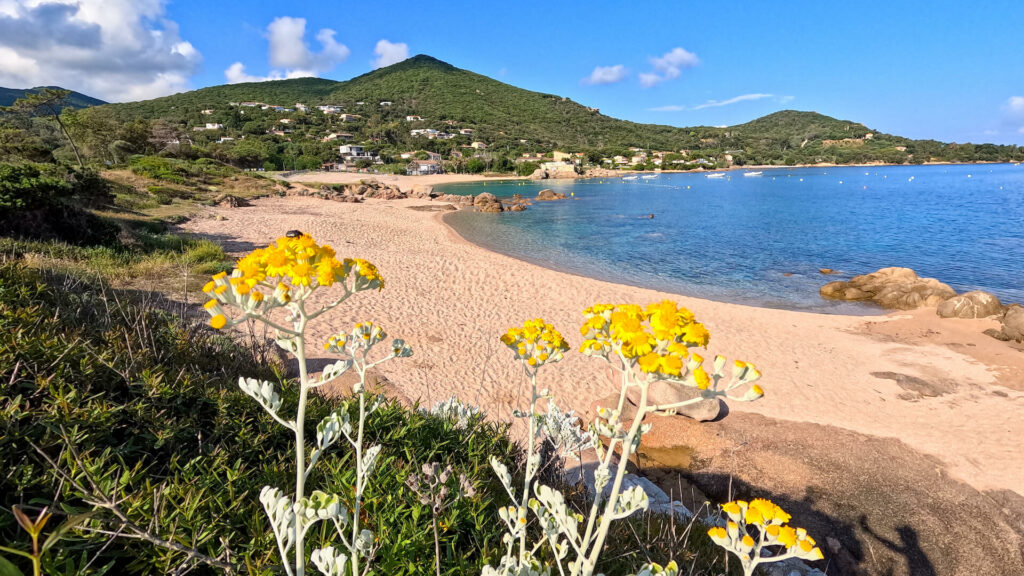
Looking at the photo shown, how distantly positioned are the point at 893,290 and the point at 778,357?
10.4 meters

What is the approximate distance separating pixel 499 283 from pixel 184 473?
15.4 meters

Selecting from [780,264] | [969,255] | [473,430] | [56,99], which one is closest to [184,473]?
[473,430]

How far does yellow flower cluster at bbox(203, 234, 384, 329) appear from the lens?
1.76 metres

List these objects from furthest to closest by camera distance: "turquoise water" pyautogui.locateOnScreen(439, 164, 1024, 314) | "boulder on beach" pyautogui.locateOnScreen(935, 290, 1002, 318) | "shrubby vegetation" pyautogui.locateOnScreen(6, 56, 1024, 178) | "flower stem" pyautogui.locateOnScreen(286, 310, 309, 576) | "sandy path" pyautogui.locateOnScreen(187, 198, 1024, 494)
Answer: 1. "shrubby vegetation" pyautogui.locateOnScreen(6, 56, 1024, 178)
2. "turquoise water" pyautogui.locateOnScreen(439, 164, 1024, 314)
3. "boulder on beach" pyautogui.locateOnScreen(935, 290, 1002, 318)
4. "sandy path" pyautogui.locateOnScreen(187, 198, 1024, 494)
5. "flower stem" pyautogui.locateOnScreen(286, 310, 309, 576)

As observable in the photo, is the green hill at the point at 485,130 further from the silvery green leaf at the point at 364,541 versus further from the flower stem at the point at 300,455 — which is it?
the silvery green leaf at the point at 364,541

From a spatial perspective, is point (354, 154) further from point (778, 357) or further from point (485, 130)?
point (778, 357)

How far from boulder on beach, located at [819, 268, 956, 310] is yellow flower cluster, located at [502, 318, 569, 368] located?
68.7 feet

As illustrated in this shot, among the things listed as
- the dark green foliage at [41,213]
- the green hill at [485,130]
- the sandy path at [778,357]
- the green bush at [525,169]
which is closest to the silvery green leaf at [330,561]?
the sandy path at [778,357]

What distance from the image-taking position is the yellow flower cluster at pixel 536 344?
273 cm

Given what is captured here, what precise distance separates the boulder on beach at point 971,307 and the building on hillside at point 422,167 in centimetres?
9439

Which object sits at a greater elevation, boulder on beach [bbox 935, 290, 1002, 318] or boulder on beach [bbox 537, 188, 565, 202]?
boulder on beach [bbox 537, 188, 565, 202]

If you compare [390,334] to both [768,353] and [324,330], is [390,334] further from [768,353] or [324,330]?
[768,353]

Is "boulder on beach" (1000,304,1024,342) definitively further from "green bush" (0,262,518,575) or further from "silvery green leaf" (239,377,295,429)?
"silvery green leaf" (239,377,295,429)

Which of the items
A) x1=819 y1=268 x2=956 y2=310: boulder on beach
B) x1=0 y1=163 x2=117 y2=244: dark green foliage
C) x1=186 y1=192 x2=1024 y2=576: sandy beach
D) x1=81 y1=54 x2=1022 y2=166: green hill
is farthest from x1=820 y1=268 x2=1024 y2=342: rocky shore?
x1=81 y1=54 x2=1022 y2=166: green hill
